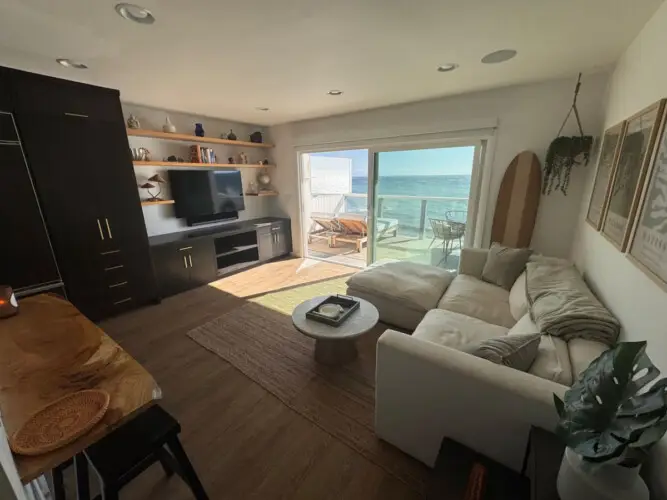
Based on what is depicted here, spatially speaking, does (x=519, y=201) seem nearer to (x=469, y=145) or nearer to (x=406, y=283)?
(x=469, y=145)

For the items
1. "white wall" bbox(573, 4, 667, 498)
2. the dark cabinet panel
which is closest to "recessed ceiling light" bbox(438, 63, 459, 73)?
"white wall" bbox(573, 4, 667, 498)

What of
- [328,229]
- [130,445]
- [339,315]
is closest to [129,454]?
[130,445]

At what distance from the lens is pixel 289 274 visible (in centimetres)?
412

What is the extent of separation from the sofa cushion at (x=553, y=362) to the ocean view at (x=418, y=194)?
2233 mm

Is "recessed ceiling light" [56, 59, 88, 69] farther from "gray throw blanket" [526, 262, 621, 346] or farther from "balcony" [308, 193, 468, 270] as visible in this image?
"gray throw blanket" [526, 262, 621, 346]

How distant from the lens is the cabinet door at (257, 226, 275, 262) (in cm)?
444

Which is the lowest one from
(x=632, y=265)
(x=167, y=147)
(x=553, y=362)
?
(x=553, y=362)

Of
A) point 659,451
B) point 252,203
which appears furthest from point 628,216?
point 252,203

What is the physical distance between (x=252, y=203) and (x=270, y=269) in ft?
4.18

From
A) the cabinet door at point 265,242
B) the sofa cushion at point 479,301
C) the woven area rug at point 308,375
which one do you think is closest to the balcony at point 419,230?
the cabinet door at point 265,242

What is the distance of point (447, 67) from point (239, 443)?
2.97 metres

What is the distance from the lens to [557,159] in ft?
8.17

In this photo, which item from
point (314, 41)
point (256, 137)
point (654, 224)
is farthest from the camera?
point (256, 137)

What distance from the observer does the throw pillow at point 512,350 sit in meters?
1.21
